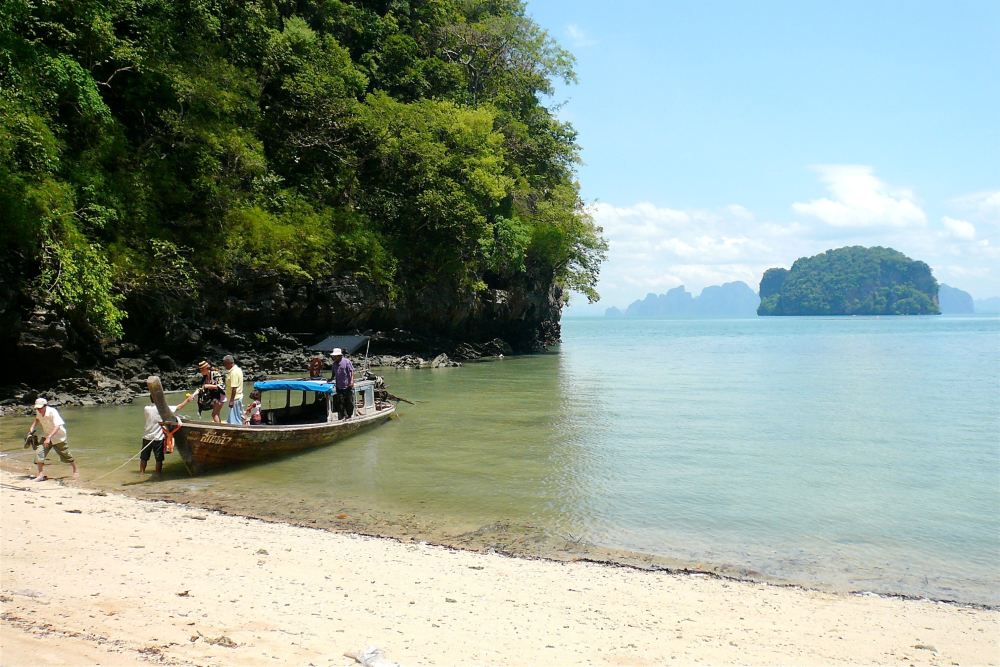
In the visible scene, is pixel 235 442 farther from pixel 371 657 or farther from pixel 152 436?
pixel 371 657

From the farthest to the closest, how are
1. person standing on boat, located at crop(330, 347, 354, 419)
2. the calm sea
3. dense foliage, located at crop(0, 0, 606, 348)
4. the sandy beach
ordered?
dense foliage, located at crop(0, 0, 606, 348)
person standing on boat, located at crop(330, 347, 354, 419)
the calm sea
the sandy beach

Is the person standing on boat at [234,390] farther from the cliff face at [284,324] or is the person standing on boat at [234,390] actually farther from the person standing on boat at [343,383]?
the cliff face at [284,324]

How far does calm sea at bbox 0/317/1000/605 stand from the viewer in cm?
921

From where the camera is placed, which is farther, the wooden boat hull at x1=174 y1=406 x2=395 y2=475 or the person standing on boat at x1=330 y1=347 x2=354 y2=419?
the person standing on boat at x1=330 y1=347 x2=354 y2=419

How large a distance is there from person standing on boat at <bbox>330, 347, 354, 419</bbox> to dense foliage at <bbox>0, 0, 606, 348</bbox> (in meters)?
7.92

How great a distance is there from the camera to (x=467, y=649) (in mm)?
5461

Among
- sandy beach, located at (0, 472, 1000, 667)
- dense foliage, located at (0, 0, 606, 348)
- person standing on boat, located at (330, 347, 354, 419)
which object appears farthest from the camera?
dense foliage, located at (0, 0, 606, 348)

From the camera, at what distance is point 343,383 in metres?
16.2

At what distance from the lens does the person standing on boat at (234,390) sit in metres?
13.6

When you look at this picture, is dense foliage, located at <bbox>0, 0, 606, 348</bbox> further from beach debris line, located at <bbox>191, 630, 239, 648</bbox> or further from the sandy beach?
beach debris line, located at <bbox>191, 630, 239, 648</bbox>

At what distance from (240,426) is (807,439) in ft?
45.6

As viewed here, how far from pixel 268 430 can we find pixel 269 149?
21225mm

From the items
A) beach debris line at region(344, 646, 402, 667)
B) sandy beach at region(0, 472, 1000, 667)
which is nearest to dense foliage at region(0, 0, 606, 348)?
sandy beach at region(0, 472, 1000, 667)

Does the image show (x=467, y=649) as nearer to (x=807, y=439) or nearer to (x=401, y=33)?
(x=807, y=439)
